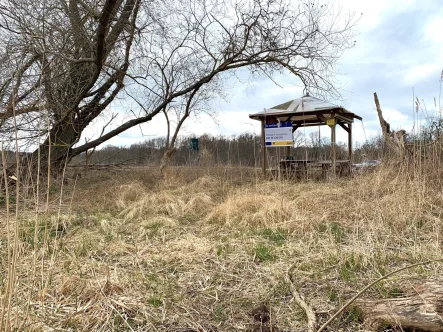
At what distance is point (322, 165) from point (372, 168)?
283 cm

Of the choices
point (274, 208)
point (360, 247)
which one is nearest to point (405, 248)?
point (360, 247)

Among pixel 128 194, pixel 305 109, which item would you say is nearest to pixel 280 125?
pixel 305 109

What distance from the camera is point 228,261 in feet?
8.16

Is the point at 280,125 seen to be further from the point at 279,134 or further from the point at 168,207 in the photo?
the point at 168,207

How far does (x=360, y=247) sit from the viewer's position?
7.96 feet

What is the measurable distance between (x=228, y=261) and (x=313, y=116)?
7.37 m

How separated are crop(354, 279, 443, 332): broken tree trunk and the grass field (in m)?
0.08

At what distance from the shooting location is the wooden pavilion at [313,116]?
8.05 m

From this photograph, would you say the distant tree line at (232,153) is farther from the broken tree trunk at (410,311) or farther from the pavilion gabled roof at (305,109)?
the broken tree trunk at (410,311)

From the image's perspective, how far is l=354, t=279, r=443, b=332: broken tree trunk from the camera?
136cm

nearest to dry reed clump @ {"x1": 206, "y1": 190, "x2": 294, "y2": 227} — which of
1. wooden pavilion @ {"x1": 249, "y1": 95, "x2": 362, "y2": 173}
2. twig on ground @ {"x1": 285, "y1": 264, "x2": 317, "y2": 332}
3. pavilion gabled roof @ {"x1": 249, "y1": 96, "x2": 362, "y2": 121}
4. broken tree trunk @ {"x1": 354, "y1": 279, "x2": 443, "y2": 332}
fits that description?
twig on ground @ {"x1": 285, "y1": 264, "x2": 317, "y2": 332}

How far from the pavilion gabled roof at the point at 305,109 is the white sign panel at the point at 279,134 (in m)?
0.32

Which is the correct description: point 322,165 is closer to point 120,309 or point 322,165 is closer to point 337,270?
point 337,270

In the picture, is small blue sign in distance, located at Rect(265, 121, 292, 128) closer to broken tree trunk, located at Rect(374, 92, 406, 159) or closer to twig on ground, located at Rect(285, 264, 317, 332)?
broken tree trunk, located at Rect(374, 92, 406, 159)
